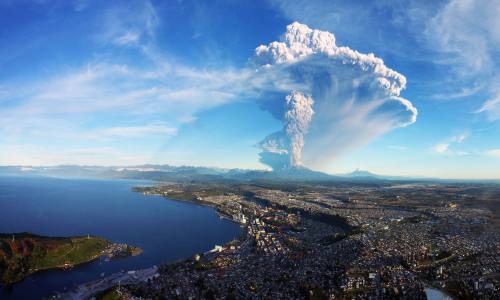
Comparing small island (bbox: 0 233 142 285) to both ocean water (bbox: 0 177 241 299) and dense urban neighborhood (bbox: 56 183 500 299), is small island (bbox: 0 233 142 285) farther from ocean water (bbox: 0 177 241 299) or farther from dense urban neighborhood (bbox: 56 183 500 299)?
dense urban neighborhood (bbox: 56 183 500 299)

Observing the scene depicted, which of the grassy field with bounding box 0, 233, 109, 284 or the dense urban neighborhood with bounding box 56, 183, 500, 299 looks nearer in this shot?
the dense urban neighborhood with bounding box 56, 183, 500, 299

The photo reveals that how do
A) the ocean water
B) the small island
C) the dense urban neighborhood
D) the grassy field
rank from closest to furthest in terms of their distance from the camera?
the dense urban neighborhood, the ocean water, the grassy field, the small island

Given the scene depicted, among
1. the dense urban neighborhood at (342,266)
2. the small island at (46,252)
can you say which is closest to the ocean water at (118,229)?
the small island at (46,252)

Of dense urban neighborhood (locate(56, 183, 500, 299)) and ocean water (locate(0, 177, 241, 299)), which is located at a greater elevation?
dense urban neighborhood (locate(56, 183, 500, 299))

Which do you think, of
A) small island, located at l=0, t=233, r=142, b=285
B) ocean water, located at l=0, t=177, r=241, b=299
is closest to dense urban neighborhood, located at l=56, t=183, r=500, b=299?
ocean water, located at l=0, t=177, r=241, b=299

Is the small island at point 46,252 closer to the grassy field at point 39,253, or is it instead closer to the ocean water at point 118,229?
the grassy field at point 39,253

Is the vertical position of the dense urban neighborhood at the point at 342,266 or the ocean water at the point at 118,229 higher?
the dense urban neighborhood at the point at 342,266

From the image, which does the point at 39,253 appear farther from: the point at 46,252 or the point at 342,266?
the point at 342,266

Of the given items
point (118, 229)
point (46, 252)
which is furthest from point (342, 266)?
point (118, 229)
